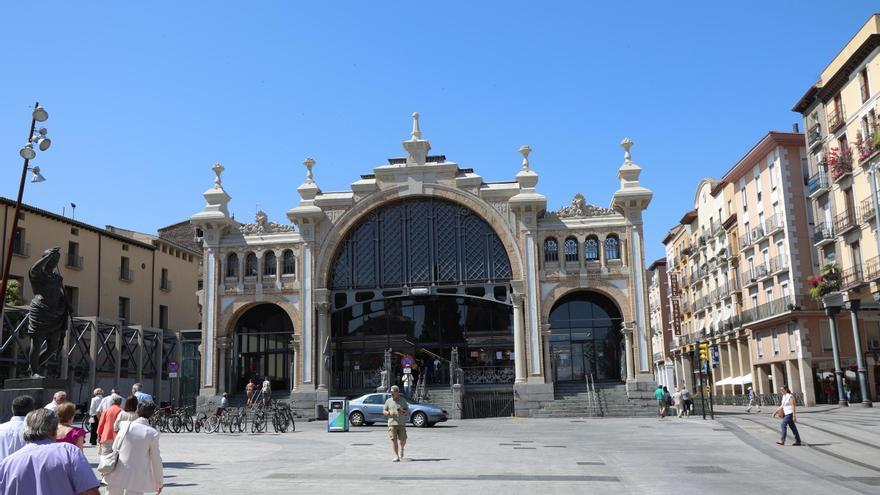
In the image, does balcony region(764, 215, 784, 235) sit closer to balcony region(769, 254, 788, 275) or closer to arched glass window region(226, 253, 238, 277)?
balcony region(769, 254, 788, 275)

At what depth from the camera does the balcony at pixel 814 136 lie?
4219 centimetres

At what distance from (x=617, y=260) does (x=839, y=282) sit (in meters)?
11.0

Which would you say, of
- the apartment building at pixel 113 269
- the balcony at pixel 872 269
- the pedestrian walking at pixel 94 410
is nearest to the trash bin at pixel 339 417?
the pedestrian walking at pixel 94 410

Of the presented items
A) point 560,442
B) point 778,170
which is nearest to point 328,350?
point 560,442

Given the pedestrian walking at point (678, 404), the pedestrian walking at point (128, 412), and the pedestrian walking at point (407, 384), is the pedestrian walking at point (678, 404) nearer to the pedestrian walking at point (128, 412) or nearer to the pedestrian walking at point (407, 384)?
the pedestrian walking at point (407, 384)

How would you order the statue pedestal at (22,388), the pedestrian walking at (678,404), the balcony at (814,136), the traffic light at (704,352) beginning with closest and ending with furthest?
the statue pedestal at (22,388) < the traffic light at (704,352) < the pedestrian walking at (678,404) < the balcony at (814,136)

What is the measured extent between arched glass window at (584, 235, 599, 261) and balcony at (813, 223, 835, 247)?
39.4ft

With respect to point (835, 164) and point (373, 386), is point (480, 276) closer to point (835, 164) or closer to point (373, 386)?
point (373, 386)

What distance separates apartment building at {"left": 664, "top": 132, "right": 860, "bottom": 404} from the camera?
46625 millimetres

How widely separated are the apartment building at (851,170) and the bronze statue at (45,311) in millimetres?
31859

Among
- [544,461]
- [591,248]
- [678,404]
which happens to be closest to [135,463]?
[544,461]

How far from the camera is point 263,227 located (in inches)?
1639

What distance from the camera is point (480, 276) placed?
3953 centimetres

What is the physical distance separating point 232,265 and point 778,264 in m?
32.0
